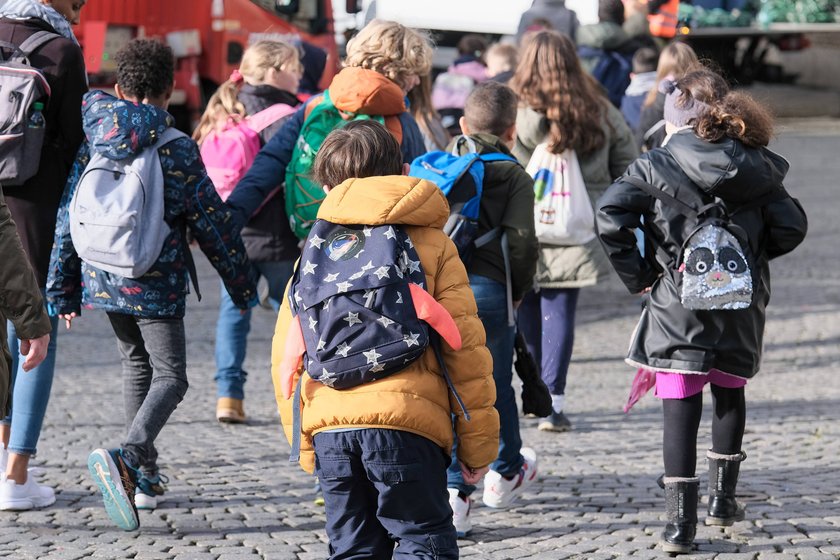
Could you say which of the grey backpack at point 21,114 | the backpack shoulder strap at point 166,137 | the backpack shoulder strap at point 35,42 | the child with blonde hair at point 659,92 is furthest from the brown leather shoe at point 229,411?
the child with blonde hair at point 659,92

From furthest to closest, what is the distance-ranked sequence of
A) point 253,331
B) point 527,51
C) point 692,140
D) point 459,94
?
point 459,94
point 253,331
point 527,51
point 692,140

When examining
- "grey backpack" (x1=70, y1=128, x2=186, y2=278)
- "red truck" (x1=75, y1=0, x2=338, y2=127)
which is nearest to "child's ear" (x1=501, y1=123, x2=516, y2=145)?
"grey backpack" (x1=70, y1=128, x2=186, y2=278)

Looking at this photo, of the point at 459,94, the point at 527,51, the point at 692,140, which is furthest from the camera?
the point at 459,94

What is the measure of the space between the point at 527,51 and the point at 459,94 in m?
3.57

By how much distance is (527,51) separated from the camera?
616cm

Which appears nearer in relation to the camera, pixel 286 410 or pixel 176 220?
pixel 286 410

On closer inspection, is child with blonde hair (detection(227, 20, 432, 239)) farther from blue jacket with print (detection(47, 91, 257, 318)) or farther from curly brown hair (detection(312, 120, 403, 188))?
curly brown hair (detection(312, 120, 403, 188))

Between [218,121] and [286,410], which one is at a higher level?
[218,121]

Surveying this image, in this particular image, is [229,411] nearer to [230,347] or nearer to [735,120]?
[230,347]

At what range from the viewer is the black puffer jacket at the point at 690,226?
4191 millimetres

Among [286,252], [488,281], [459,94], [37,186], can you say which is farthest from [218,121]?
[459,94]

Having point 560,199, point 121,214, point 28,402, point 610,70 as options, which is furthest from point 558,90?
point 610,70

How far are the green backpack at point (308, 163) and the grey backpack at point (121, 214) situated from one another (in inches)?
28.2

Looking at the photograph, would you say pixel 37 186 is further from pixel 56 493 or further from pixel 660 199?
pixel 660 199
